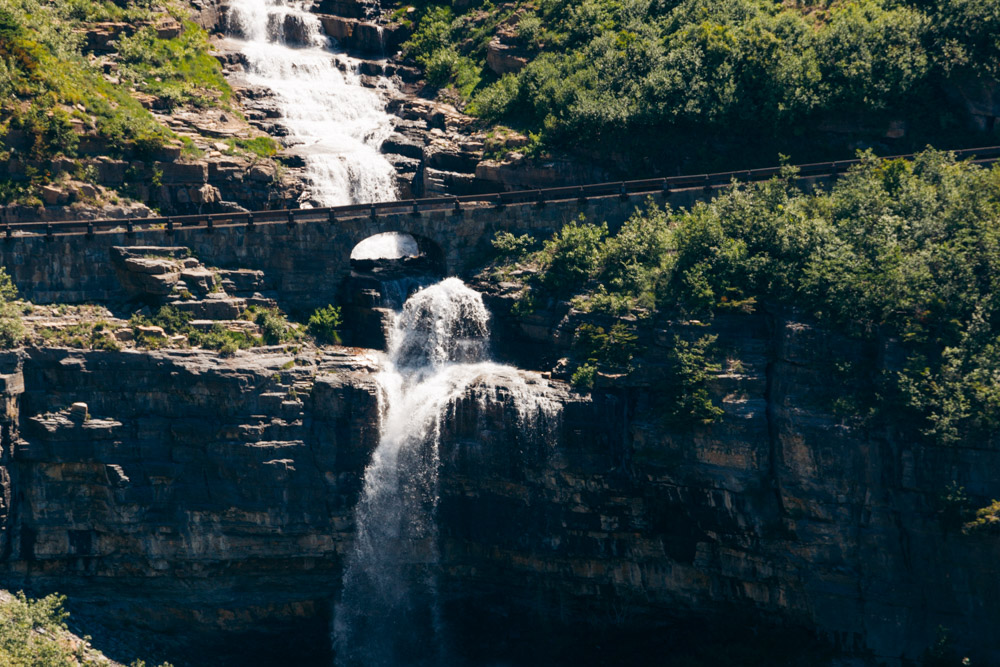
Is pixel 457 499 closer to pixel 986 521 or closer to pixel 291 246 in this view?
pixel 291 246

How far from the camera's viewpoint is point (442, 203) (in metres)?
61.3

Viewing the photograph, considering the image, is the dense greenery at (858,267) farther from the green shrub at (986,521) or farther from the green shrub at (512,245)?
the green shrub at (986,521)

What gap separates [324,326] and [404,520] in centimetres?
1035

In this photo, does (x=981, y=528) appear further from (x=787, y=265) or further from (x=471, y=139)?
(x=471, y=139)

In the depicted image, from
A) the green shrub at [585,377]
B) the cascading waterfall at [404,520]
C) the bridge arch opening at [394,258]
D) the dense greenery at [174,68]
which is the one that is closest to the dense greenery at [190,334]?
the cascading waterfall at [404,520]

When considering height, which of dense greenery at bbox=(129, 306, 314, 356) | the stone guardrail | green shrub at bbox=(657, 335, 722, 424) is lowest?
green shrub at bbox=(657, 335, 722, 424)

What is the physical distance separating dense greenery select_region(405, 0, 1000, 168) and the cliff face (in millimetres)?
17105

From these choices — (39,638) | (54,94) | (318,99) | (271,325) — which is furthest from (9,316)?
(318,99)

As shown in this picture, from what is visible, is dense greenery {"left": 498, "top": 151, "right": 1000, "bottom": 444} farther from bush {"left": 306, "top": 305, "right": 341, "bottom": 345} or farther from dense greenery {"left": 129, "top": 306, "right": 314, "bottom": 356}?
dense greenery {"left": 129, "top": 306, "right": 314, "bottom": 356}

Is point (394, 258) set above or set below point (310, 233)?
below

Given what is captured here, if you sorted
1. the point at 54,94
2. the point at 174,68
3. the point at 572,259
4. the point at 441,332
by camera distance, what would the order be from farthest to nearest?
the point at 174,68
the point at 54,94
the point at 441,332
the point at 572,259

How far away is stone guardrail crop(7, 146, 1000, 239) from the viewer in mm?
57406

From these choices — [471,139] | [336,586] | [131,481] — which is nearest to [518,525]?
[336,586]

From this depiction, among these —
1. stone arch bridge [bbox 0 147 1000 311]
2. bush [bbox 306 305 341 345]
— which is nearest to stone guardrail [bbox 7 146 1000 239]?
stone arch bridge [bbox 0 147 1000 311]
